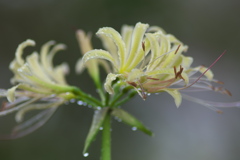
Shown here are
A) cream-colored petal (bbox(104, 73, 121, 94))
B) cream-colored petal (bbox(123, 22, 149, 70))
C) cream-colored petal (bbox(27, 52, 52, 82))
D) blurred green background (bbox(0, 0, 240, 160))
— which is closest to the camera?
cream-colored petal (bbox(104, 73, 121, 94))

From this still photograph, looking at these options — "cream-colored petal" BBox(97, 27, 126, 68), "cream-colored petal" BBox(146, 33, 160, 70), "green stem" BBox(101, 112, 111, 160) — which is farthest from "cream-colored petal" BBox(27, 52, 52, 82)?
"cream-colored petal" BBox(146, 33, 160, 70)

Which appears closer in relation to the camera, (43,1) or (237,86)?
(237,86)

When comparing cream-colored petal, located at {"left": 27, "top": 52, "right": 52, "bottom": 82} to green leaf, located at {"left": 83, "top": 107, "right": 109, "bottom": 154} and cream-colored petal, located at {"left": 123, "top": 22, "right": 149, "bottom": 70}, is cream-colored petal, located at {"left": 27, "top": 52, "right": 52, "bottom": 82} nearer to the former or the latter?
green leaf, located at {"left": 83, "top": 107, "right": 109, "bottom": 154}

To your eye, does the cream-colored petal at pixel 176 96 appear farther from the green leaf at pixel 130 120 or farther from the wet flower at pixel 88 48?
the wet flower at pixel 88 48

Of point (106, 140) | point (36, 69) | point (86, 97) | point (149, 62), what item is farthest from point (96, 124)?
point (36, 69)

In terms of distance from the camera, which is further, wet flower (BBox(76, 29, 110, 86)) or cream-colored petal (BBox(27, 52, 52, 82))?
wet flower (BBox(76, 29, 110, 86))

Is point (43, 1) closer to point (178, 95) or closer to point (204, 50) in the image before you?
point (204, 50)

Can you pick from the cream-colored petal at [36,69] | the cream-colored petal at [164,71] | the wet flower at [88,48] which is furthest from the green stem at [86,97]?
the cream-colored petal at [164,71]

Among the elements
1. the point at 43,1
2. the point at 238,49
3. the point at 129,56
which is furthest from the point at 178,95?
the point at 43,1
